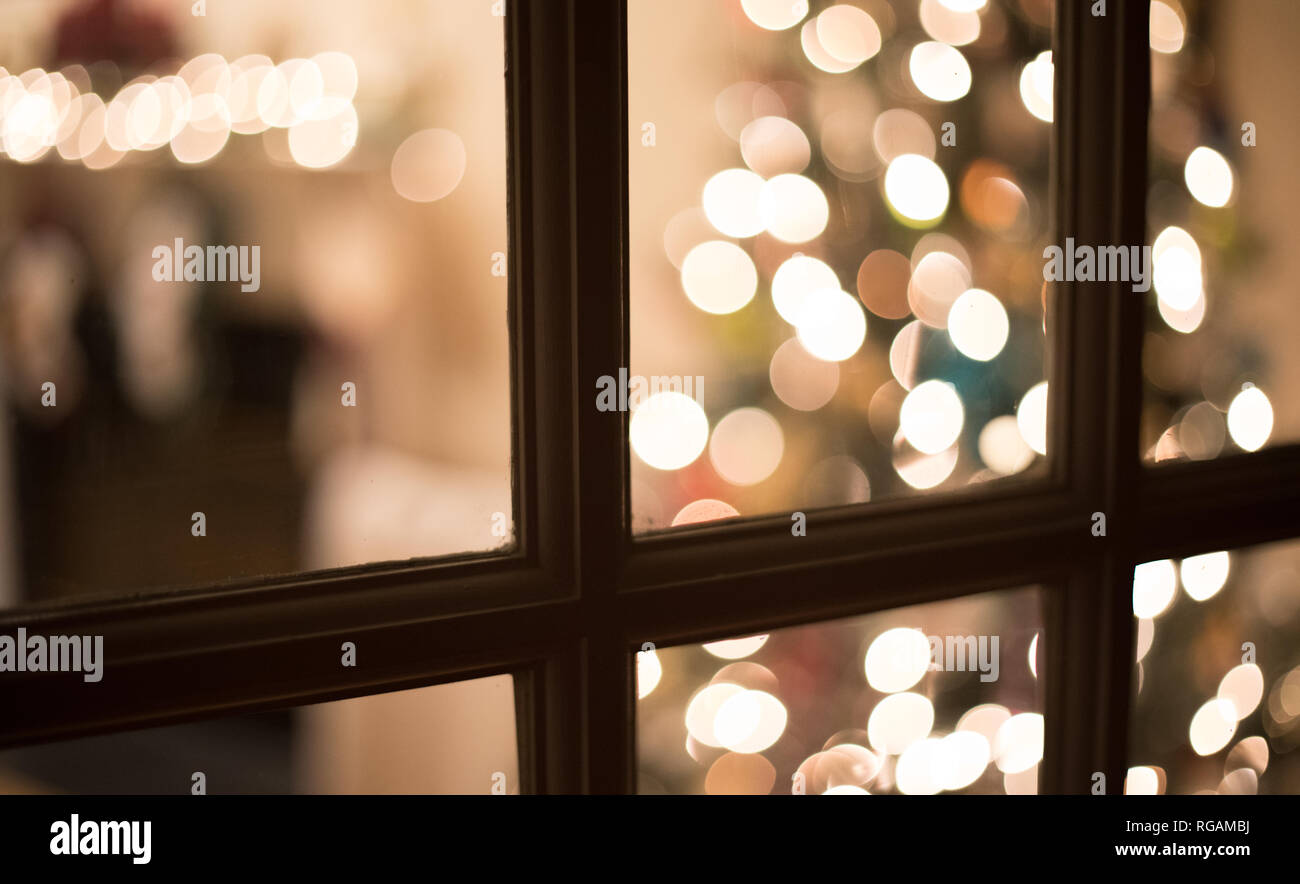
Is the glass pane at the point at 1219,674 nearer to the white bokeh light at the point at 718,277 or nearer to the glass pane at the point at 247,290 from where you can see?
the white bokeh light at the point at 718,277

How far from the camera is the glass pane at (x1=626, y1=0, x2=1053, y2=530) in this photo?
1127 millimetres

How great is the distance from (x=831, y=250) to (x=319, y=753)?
3.02 feet

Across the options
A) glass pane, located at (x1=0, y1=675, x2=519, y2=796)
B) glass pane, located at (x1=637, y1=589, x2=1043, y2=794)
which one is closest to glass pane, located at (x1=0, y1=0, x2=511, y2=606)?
glass pane, located at (x1=0, y1=675, x2=519, y2=796)

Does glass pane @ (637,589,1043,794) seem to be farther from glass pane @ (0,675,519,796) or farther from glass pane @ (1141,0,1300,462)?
glass pane @ (1141,0,1300,462)

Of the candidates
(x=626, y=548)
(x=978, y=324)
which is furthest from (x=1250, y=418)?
(x=626, y=548)

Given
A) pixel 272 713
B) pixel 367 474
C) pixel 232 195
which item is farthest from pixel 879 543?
pixel 232 195

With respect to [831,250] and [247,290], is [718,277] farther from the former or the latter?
[247,290]

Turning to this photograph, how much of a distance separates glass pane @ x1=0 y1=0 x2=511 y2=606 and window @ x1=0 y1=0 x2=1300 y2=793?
1.4 inches

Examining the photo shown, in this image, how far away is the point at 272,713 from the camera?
0.99 meters

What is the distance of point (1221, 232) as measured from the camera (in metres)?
1.44

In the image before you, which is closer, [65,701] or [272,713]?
[65,701]

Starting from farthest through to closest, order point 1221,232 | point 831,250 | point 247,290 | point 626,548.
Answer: point 1221,232 → point 831,250 → point 626,548 → point 247,290

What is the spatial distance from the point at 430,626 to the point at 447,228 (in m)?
0.47
